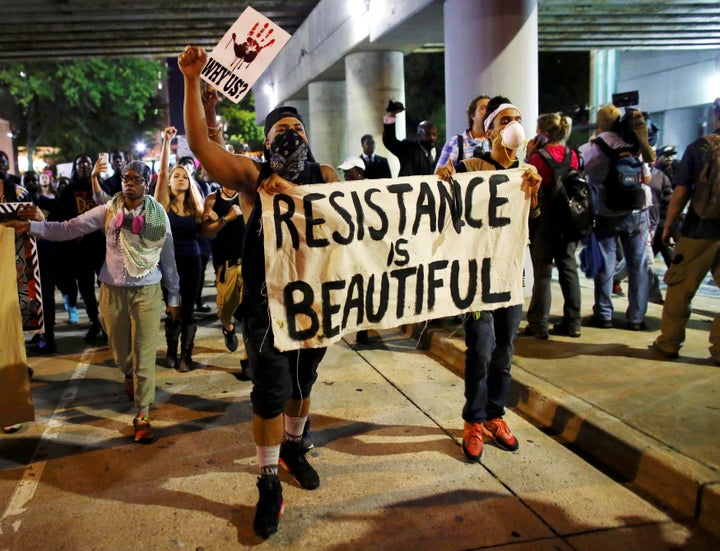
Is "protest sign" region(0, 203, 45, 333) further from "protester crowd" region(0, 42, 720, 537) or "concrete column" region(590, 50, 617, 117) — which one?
"concrete column" region(590, 50, 617, 117)

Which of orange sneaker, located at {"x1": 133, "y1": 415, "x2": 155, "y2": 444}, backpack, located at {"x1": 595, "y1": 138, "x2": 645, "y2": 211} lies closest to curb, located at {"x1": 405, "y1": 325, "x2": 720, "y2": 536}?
backpack, located at {"x1": 595, "y1": 138, "x2": 645, "y2": 211}

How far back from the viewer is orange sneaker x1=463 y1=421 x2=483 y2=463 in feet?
13.6

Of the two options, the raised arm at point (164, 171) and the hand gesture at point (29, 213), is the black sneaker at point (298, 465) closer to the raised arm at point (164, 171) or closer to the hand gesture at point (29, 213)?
the hand gesture at point (29, 213)

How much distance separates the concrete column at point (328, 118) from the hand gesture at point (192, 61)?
1452 centimetres

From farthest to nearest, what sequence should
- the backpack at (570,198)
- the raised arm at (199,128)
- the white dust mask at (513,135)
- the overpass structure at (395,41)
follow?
the overpass structure at (395,41)
the backpack at (570,198)
the white dust mask at (513,135)
the raised arm at (199,128)

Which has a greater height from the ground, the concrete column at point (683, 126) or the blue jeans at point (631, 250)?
the concrete column at point (683, 126)

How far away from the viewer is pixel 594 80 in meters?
24.8

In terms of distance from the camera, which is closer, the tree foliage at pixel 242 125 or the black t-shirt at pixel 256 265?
the black t-shirt at pixel 256 265

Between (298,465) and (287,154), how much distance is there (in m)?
1.81

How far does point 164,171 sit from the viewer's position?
5.82 metres

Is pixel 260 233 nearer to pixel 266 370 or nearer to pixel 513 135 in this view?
pixel 266 370

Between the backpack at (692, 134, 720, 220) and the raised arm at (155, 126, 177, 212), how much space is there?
4315 millimetres

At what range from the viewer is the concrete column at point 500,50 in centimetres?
849

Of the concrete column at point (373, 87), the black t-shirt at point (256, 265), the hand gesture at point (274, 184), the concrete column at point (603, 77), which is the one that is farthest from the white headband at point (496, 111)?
the concrete column at point (603, 77)
